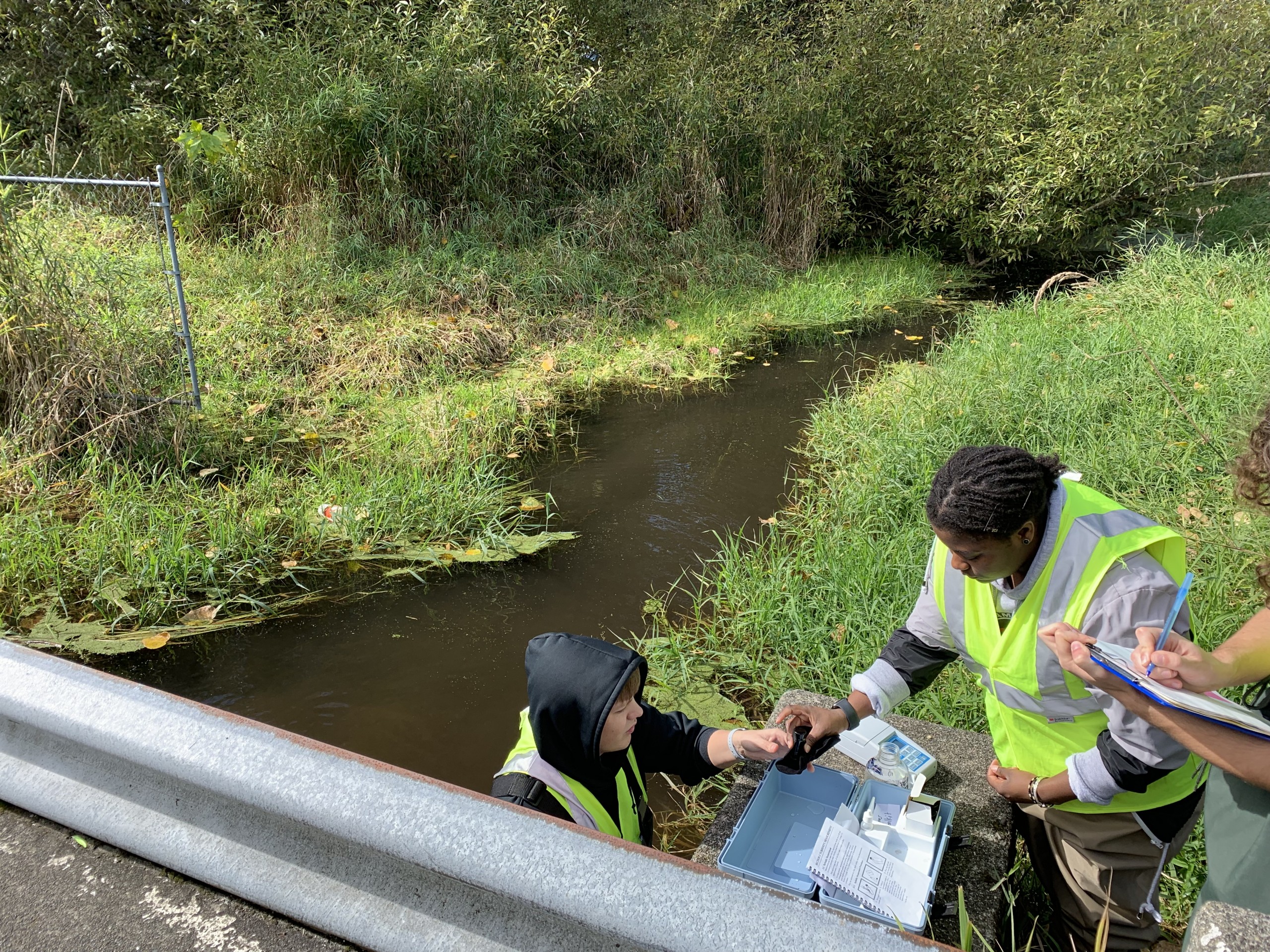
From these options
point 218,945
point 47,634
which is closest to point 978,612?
point 218,945

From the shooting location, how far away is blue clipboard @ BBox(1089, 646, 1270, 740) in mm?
1500

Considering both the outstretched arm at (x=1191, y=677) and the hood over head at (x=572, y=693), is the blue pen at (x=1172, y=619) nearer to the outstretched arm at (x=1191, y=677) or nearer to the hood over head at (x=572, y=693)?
the outstretched arm at (x=1191, y=677)

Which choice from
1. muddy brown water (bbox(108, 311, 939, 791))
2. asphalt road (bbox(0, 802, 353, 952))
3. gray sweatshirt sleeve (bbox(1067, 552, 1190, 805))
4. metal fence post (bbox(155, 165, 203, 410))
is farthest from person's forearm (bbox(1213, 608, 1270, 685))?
metal fence post (bbox(155, 165, 203, 410))

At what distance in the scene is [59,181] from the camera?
511cm

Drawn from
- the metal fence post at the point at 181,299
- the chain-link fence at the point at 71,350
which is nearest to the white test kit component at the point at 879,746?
the chain-link fence at the point at 71,350

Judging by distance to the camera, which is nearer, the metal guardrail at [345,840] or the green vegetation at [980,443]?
the metal guardrail at [345,840]

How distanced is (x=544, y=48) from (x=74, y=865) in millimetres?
11035

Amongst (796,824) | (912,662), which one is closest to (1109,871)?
(912,662)

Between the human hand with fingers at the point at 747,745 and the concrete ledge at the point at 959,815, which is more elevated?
the human hand with fingers at the point at 747,745

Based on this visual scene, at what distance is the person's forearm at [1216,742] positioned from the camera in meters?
1.48

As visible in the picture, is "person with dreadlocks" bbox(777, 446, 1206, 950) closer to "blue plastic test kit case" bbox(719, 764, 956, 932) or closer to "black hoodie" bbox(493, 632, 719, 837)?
"blue plastic test kit case" bbox(719, 764, 956, 932)

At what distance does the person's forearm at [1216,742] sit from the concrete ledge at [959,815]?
1.92 ft

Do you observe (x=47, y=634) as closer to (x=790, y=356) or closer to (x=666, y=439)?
(x=666, y=439)

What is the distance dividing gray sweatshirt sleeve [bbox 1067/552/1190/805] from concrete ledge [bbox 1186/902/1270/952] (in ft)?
2.86
